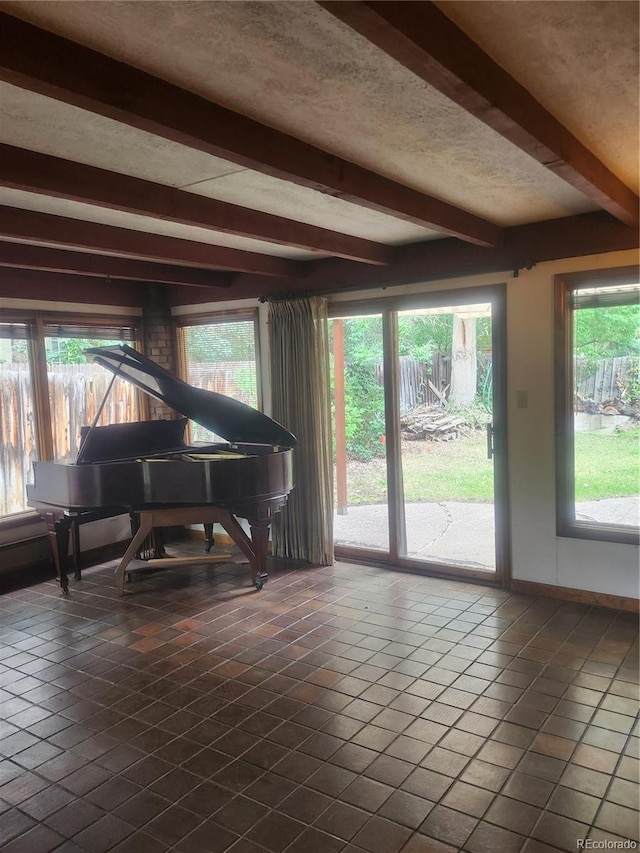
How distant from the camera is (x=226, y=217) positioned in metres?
3.51

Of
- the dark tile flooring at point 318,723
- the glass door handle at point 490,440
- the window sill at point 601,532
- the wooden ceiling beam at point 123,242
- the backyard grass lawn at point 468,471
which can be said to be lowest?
the dark tile flooring at point 318,723

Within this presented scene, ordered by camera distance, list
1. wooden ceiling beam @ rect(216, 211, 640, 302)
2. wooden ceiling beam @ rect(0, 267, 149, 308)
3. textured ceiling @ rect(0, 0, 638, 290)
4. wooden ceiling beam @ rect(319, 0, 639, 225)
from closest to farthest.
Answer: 1. wooden ceiling beam @ rect(319, 0, 639, 225)
2. textured ceiling @ rect(0, 0, 638, 290)
3. wooden ceiling beam @ rect(216, 211, 640, 302)
4. wooden ceiling beam @ rect(0, 267, 149, 308)

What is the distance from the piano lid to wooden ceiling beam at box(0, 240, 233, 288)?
636 millimetres

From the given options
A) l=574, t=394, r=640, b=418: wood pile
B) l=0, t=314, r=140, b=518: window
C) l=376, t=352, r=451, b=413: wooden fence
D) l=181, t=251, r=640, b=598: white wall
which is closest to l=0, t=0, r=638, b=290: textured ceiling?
l=181, t=251, r=640, b=598: white wall

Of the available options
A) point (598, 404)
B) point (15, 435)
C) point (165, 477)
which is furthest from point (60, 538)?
point (598, 404)

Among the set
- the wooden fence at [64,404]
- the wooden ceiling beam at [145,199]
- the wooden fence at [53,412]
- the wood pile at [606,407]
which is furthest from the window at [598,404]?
the wooden fence at [53,412]

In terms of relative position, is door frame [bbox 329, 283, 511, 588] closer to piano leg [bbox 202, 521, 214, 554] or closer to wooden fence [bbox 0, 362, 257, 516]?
piano leg [bbox 202, 521, 214, 554]

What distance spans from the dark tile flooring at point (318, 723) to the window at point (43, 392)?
121 cm

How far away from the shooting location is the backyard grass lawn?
423 centimetres

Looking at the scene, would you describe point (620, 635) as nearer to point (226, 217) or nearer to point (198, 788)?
point (198, 788)

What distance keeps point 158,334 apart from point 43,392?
1.25 m

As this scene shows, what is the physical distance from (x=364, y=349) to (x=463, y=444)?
1.13 metres

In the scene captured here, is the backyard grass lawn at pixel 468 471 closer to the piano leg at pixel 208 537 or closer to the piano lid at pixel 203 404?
the piano lid at pixel 203 404

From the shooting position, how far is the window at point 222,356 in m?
5.89
